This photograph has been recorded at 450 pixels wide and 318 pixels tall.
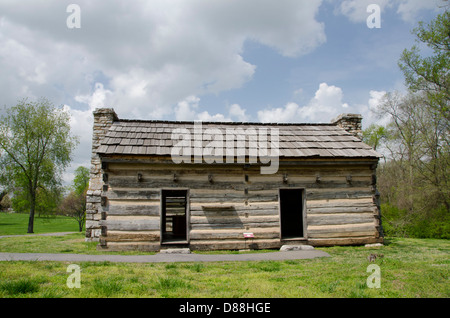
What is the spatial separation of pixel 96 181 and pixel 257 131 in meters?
6.83

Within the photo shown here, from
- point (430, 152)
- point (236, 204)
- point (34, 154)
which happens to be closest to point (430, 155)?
point (430, 152)

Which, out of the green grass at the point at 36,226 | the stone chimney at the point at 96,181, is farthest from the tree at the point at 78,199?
the stone chimney at the point at 96,181

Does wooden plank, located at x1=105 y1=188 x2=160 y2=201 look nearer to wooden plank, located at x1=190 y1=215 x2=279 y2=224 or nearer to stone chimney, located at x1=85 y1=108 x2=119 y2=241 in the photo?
wooden plank, located at x1=190 y1=215 x2=279 y2=224

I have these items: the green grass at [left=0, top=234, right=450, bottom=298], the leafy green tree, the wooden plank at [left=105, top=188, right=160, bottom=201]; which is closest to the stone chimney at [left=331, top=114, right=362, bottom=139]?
the green grass at [left=0, top=234, right=450, bottom=298]

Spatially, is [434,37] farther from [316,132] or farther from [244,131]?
[244,131]

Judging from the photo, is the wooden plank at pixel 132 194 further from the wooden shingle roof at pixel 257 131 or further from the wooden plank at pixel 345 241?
the wooden plank at pixel 345 241

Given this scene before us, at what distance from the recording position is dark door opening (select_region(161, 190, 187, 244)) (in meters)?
10.9

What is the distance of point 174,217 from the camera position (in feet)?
45.1

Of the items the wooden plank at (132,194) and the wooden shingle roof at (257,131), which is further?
the wooden shingle roof at (257,131)

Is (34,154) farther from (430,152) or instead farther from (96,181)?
(430,152)

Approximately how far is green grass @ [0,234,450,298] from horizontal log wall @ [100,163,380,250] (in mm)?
2667

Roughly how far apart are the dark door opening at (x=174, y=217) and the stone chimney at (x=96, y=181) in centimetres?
260

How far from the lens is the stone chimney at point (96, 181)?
11.9 m
